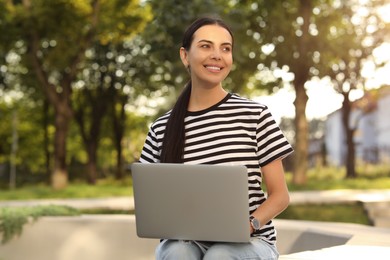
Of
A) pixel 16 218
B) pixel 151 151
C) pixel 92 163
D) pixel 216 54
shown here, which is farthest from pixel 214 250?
pixel 92 163

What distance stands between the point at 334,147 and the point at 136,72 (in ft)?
143

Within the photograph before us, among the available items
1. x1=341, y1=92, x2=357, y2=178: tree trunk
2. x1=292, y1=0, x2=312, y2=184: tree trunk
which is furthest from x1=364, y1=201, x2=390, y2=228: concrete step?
x1=341, y1=92, x2=357, y2=178: tree trunk

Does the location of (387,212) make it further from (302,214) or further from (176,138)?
(176,138)

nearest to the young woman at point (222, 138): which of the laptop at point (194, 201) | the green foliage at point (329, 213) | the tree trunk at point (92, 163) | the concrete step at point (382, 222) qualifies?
the laptop at point (194, 201)

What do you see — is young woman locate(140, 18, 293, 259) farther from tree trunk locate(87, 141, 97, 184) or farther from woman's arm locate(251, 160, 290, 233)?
tree trunk locate(87, 141, 97, 184)

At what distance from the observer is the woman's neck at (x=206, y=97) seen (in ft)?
11.6

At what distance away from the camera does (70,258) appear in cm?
838

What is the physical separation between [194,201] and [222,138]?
0.43m

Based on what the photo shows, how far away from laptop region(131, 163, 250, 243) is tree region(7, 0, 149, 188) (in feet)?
60.6

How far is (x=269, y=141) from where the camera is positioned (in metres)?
3.38

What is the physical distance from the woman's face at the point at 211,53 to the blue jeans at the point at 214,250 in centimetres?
79

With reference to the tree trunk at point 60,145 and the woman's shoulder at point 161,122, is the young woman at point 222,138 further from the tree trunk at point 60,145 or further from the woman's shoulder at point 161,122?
the tree trunk at point 60,145

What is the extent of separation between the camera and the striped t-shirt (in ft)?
11.1

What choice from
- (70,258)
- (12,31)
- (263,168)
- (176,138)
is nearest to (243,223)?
(263,168)
